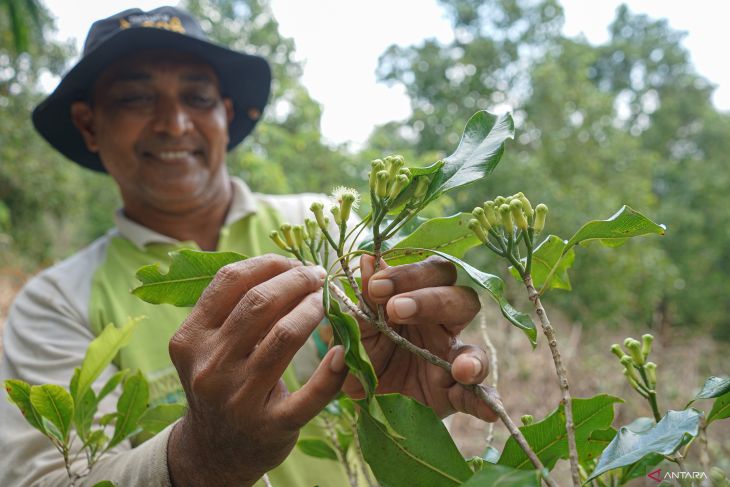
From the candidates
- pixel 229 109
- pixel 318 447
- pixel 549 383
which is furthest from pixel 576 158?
pixel 318 447

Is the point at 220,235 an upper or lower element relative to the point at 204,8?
lower

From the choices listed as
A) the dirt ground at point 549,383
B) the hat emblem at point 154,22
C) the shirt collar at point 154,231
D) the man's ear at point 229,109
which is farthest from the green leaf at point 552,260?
the dirt ground at point 549,383

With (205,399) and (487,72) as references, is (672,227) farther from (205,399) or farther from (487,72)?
(205,399)

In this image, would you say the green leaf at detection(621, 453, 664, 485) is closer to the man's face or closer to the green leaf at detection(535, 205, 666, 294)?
the green leaf at detection(535, 205, 666, 294)

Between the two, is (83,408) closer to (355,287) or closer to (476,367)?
(355,287)

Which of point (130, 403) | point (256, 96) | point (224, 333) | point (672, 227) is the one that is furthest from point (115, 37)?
point (672, 227)

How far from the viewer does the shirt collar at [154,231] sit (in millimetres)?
1960

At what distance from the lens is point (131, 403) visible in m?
1.09

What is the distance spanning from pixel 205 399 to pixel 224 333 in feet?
0.34

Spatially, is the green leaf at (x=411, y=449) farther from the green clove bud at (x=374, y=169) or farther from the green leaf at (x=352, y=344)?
the green clove bud at (x=374, y=169)

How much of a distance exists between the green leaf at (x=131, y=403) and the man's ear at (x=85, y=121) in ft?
4.22

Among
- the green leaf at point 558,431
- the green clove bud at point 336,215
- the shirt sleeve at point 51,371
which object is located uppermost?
the green clove bud at point 336,215

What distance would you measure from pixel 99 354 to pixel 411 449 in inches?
25.8

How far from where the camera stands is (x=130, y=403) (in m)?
1.09
